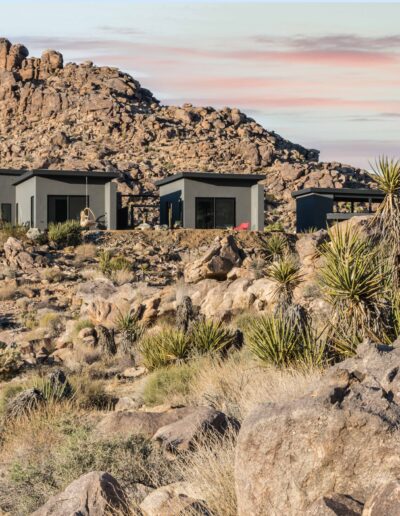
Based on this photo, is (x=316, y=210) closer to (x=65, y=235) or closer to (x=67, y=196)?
(x=67, y=196)

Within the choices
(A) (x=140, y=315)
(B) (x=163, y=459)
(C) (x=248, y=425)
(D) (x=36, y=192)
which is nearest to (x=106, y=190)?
(D) (x=36, y=192)

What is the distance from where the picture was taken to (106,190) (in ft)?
143

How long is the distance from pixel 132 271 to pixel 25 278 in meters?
4.29

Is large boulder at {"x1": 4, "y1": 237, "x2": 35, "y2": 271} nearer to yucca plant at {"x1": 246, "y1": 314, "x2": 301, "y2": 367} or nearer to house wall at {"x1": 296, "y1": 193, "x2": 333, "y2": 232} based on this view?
house wall at {"x1": 296, "y1": 193, "x2": 333, "y2": 232}

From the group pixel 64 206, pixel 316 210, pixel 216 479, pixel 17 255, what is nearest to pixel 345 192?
pixel 316 210

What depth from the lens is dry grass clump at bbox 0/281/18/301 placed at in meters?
30.2

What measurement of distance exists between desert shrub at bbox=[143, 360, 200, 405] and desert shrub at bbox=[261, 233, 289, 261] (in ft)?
61.8

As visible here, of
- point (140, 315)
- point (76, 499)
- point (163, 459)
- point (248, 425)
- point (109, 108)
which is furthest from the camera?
point (109, 108)

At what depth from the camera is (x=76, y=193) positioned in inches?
1703

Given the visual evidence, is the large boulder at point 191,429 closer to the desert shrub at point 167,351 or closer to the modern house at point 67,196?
the desert shrub at point 167,351

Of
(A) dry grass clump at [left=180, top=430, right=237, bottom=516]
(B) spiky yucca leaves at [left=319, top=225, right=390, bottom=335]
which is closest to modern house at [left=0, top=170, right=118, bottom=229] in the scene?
(B) spiky yucca leaves at [left=319, top=225, right=390, bottom=335]

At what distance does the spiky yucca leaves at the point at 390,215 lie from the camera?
47.0 feet

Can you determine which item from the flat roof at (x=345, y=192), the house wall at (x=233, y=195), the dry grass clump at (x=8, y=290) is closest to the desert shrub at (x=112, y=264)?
the dry grass clump at (x=8, y=290)

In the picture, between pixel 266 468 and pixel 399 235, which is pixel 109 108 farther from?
pixel 266 468
